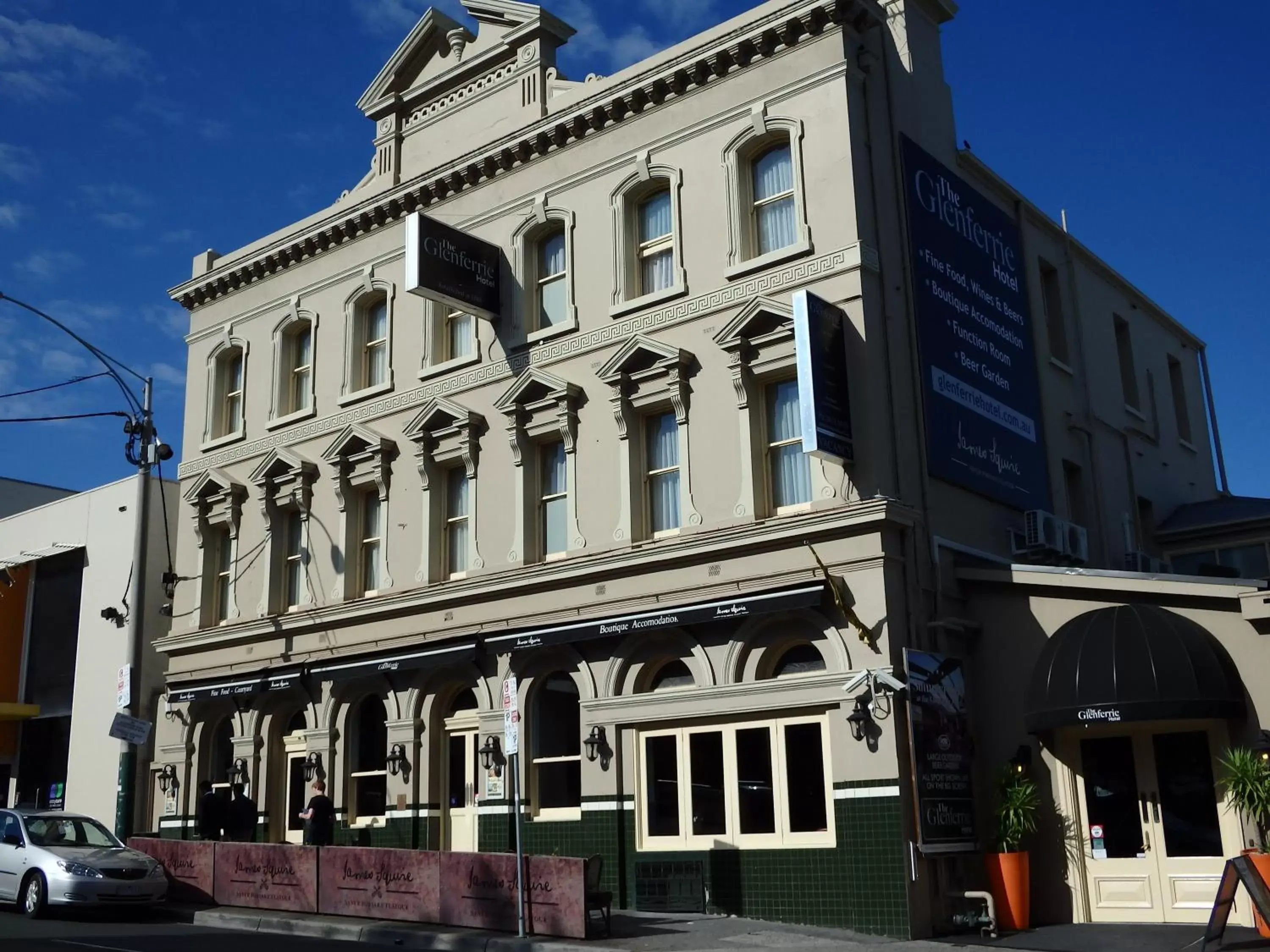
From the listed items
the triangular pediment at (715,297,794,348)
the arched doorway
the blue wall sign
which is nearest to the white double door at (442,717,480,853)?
the arched doorway

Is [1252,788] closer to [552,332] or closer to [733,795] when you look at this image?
[733,795]

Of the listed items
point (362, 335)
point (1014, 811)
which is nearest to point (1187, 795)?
point (1014, 811)

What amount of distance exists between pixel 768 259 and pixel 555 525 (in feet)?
19.2

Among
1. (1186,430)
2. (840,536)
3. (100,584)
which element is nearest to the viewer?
(840,536)

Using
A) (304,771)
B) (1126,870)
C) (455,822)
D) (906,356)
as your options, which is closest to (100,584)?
(304,771)

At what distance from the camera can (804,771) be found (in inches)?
737

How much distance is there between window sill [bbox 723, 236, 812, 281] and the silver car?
1267 centimetres

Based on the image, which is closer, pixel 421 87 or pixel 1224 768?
pixel 1224 768

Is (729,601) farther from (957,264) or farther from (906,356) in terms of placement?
(957,264)

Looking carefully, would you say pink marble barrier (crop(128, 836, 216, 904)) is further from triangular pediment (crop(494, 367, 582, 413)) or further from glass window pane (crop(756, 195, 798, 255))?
glass window pane (crop(756, 195, 798, 255))

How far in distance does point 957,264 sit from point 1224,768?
8.80m

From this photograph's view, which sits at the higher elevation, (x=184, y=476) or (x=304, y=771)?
(x=184, y=476)

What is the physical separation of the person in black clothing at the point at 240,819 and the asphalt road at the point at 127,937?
11.9 feet

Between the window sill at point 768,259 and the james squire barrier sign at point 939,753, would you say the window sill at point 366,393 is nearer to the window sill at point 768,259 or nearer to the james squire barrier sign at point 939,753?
the window sill at point 768,259
